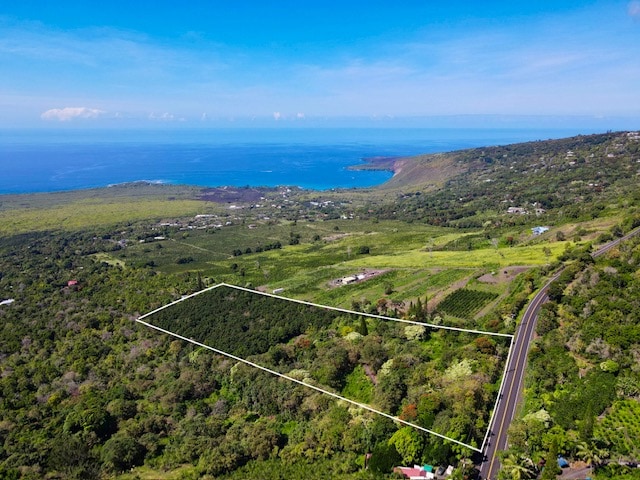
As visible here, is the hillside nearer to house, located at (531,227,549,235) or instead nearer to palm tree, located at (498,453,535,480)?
palm tree, located at (498,453,535,480)

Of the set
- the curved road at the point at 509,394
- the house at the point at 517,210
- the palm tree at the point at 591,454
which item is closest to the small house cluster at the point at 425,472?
the curved road at the point at 509,394

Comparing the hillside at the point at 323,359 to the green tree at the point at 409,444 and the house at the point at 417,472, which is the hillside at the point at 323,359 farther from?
the house at the point at 417,472

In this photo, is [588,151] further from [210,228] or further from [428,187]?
[210,228]

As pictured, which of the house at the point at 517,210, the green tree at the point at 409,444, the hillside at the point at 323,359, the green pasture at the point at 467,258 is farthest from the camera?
the house at the point at 517,210

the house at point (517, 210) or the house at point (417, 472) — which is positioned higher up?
the house at point (517, 210)

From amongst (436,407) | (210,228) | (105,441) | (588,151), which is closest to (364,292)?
(436,407)

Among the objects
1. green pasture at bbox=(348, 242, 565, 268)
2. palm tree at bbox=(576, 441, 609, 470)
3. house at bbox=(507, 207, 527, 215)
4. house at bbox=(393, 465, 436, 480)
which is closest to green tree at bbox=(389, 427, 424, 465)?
house at bbox=(393, 465, 436, 480)
